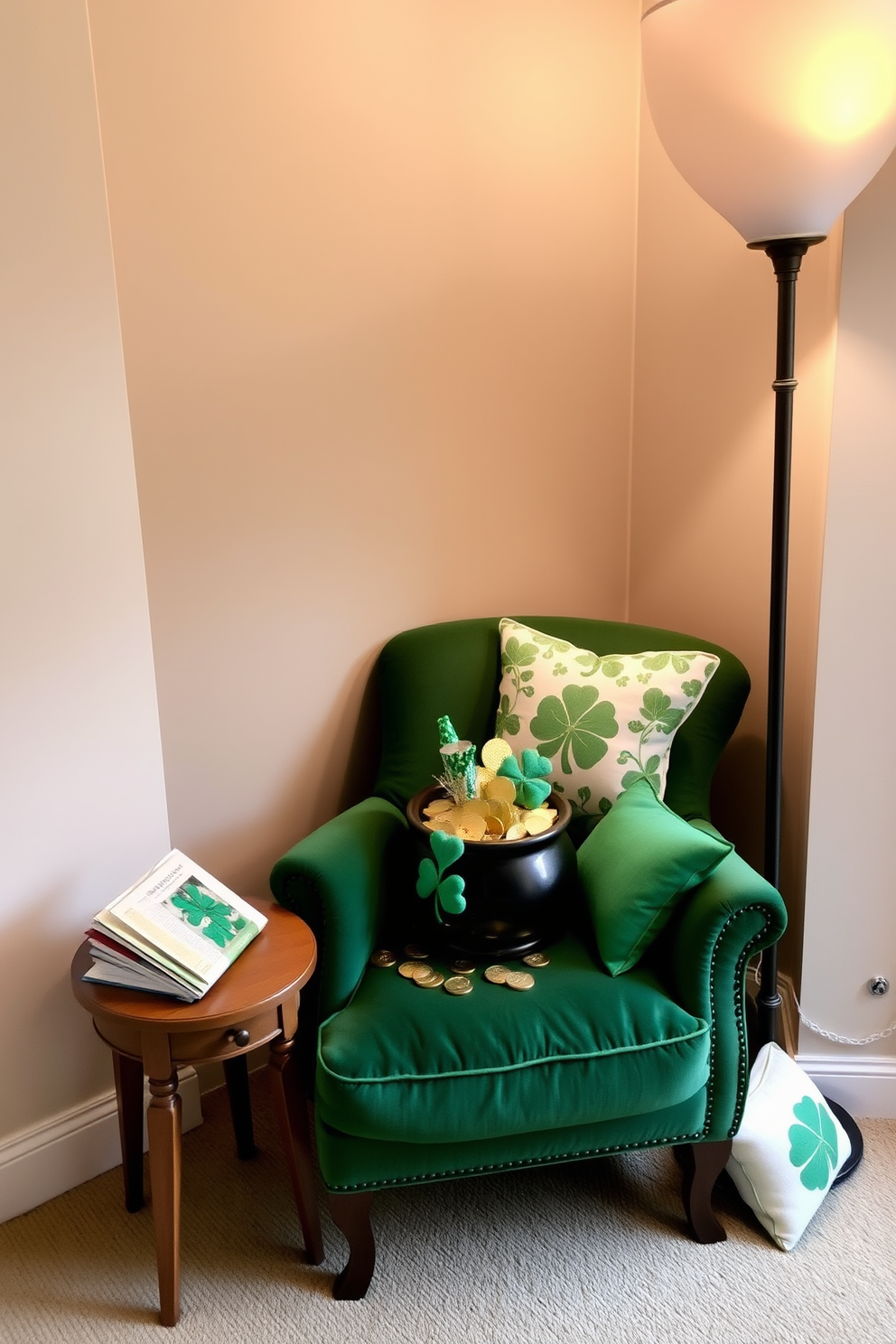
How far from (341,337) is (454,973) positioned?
121 centimetres

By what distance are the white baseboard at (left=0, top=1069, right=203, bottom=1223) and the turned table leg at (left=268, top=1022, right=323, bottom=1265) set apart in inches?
15.9

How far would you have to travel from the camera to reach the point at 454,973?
5.51ft

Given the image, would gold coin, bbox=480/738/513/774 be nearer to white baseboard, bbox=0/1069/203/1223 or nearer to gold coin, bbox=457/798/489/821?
gold coin, bbox=457/798/489/821

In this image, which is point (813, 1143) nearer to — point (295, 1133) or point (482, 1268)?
point (482, 1268)

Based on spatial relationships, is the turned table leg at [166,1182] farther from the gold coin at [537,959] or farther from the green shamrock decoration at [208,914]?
the gold coin at [537,959]

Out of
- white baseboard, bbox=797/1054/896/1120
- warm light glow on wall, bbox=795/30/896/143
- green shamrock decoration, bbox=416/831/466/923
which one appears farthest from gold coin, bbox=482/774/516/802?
warm light glow on wall, bbox=795/30/896/143

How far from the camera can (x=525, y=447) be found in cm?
231

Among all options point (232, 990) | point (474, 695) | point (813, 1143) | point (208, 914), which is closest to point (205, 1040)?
point (232, 990)

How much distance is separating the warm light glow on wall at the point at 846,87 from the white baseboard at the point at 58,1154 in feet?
6.45

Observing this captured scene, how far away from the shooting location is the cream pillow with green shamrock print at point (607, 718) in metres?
1.98

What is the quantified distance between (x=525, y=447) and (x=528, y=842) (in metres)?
1.00

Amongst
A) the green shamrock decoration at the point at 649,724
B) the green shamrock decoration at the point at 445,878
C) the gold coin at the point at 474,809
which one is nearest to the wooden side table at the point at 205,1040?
the green shamrock decoration at the point at 445,878

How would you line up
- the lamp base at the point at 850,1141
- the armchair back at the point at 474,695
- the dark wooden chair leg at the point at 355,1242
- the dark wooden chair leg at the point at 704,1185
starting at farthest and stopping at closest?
the armchair back at the point at 474,695 → the lamp base at the point at 850,1141 → the dark wooden chair leg at the point at 704,1185 → the dark wooden chair leg at the point at 355,1242

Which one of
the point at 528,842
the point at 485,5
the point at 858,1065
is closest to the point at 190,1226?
the point at 528,842
